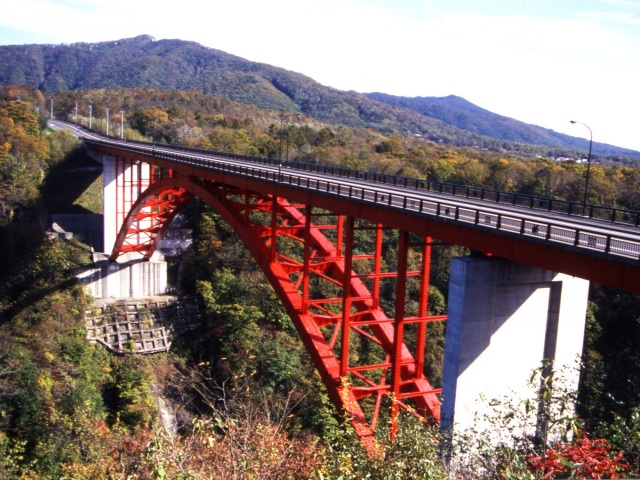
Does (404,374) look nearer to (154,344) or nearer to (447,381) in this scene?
(447,381)

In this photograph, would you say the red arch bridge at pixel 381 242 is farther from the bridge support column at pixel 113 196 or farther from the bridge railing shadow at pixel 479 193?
the bridge support column at pixel 113 196

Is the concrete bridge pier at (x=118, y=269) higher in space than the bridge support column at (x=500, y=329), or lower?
lower

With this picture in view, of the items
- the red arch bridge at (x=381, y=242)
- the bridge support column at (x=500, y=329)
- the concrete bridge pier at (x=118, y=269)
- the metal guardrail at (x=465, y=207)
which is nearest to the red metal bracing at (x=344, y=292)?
the red arch bridge at (x=381, y=242)

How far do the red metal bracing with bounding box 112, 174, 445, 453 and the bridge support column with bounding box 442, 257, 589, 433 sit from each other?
1.23 meters

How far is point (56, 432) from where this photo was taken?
23406 mm

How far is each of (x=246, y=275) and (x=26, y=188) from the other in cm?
1964

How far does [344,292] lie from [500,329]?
178 inches

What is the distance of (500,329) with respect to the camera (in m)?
12.9

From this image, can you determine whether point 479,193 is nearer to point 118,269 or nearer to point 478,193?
point 478,193

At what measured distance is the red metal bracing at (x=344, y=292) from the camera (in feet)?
47.1

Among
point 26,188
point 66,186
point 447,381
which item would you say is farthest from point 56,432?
point 66,186

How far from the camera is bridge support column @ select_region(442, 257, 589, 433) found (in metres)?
12.5

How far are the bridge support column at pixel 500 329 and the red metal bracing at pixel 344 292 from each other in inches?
48.2

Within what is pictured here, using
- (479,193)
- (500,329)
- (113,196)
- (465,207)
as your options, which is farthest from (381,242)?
(113,196)
